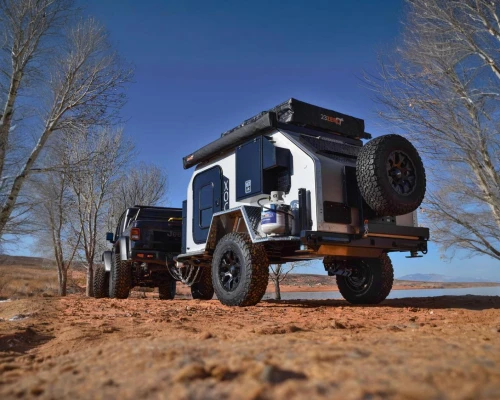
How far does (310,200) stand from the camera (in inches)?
232

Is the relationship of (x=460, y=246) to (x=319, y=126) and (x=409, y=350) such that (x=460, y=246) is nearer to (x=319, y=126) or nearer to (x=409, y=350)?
(x=319, y=126)

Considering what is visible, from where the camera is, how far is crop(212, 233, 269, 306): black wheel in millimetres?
6184

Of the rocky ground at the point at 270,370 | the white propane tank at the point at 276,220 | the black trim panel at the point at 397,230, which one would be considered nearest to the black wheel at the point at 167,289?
the white propane tank at the point at 276,220

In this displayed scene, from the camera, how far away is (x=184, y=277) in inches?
402

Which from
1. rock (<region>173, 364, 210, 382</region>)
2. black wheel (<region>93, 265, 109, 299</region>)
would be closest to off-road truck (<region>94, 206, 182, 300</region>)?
black wheel (<region>93, 265, 109, 299</region>)

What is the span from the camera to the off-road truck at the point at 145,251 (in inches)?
419

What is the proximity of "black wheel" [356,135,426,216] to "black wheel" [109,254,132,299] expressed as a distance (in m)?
7.52

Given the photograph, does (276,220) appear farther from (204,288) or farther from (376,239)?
(204,288)

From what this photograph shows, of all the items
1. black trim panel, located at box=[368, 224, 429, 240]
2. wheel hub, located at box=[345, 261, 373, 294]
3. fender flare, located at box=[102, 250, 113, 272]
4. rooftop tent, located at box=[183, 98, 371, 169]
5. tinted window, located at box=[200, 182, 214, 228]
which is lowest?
wheel hub, located at box=[345, 261, 373, 294]

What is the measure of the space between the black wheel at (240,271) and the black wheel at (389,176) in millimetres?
1880

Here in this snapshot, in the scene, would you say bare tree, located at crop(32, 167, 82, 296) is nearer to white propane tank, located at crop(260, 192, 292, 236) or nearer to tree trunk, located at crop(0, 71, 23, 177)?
tree trunk, located at crop(0, 71, 23, 177)

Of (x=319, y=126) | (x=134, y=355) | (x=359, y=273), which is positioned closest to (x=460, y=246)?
(x=359, y=273)

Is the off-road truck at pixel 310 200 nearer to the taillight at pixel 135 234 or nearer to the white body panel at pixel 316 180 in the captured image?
the white body panel at pixel 316 180

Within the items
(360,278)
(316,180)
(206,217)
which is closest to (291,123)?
(316,180)
